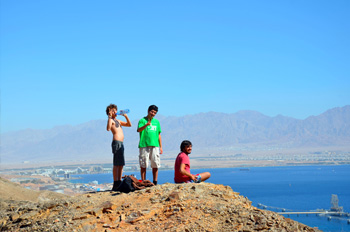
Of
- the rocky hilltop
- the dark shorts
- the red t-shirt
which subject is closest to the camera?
the rocky hilltop

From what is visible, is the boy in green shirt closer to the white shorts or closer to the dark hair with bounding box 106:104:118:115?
the white shorts

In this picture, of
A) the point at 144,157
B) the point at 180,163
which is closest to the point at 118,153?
the point at 144,157

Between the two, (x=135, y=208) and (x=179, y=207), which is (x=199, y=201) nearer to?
(x=179, y=207)

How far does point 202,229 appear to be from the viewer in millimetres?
7207

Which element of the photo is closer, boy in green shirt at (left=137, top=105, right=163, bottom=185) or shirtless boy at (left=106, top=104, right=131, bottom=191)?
shirtless boy at (left=106, top=104, right=131, bottom=191)

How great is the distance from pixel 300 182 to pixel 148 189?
121572mm

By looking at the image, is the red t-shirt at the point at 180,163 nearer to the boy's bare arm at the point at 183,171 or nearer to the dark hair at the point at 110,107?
the boy's bare arm at the point at 183,171

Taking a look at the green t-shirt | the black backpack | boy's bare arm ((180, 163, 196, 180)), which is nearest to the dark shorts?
the black backpack

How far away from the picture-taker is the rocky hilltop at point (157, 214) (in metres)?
7.39

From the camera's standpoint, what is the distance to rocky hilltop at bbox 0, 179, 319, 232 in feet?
24.3

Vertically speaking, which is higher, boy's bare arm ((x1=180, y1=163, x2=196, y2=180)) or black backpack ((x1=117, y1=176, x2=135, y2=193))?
boy's bare arm ((x1=180, y1=163, x2=196, y2=180))

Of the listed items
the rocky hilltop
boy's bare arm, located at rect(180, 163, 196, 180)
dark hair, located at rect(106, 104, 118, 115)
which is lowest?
the rocky hilltop

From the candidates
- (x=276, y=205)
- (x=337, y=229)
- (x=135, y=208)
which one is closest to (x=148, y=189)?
(x=135, y=208)

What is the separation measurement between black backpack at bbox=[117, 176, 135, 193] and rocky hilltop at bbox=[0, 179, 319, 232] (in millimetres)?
268
